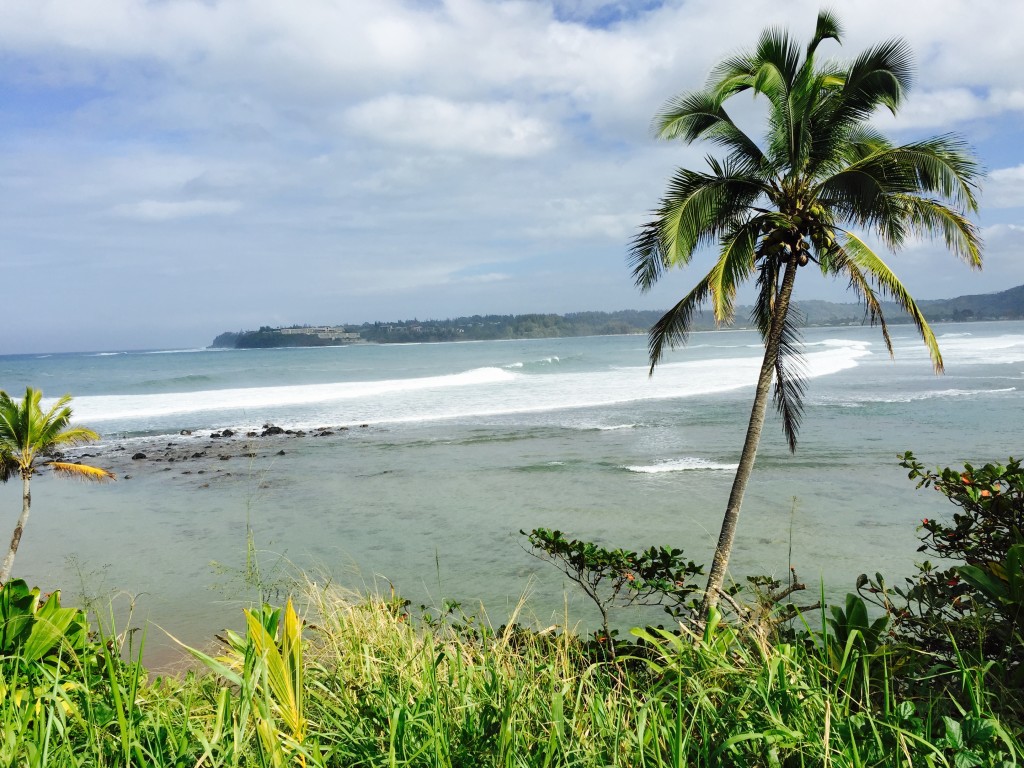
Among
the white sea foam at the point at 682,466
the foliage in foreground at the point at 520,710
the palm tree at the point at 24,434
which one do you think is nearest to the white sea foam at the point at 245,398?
the palm tree at the point at 24,434

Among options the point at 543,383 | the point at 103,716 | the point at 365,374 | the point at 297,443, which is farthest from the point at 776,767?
the point at 365,374

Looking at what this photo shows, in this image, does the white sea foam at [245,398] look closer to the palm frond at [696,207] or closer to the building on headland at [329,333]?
the palm frond at [696,207]

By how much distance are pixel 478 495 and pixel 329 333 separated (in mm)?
134895

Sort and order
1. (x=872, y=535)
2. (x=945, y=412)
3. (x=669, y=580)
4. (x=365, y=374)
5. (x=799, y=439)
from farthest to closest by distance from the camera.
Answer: (x=365, y=374), (x=945, y=412), (x=799, y=439), (x=872, y=535), (x=669, y=580)

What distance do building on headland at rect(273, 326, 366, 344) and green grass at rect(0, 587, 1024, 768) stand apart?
140 metres

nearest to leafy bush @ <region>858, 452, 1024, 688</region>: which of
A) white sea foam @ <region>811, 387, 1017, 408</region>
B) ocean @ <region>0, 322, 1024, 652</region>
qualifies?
ocean @ <region>0, 322, 1024, 652</region>

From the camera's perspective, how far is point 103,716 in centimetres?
263

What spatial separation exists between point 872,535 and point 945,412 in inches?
621

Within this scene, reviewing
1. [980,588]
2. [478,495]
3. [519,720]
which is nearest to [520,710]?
[519,720]

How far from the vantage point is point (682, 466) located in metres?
17.6

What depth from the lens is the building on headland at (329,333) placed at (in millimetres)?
139262

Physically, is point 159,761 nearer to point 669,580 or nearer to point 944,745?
point 944,745

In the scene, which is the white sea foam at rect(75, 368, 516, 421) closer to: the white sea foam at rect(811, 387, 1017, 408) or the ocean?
the ocean

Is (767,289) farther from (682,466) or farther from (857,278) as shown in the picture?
(682,466)
